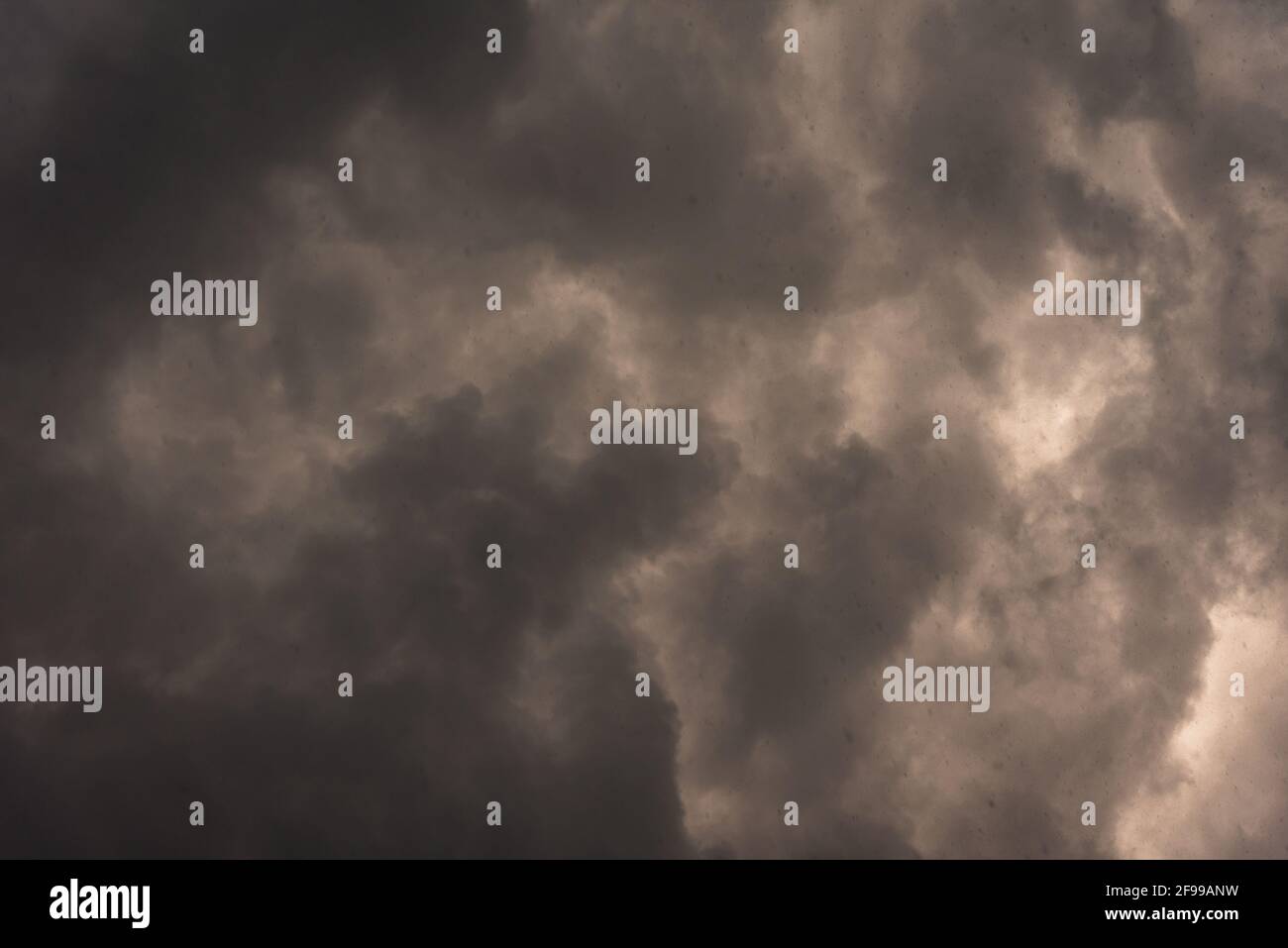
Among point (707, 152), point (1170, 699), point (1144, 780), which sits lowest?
point (1144, 780)

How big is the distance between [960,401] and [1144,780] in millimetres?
17915

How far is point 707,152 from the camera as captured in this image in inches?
1499

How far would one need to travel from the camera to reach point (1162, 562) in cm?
3681

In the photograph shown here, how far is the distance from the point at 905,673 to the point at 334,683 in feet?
76.9
